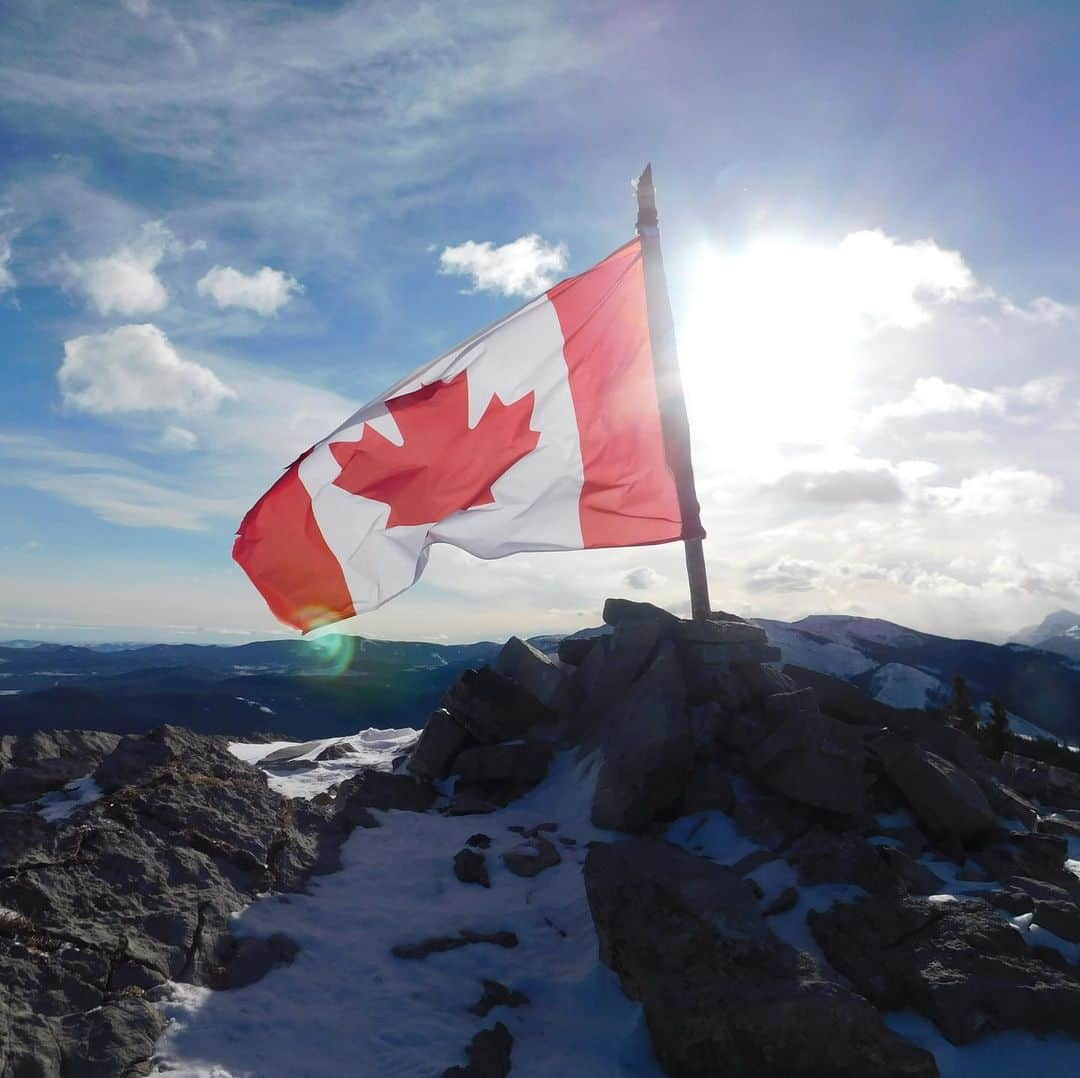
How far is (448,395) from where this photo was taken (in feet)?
47.5

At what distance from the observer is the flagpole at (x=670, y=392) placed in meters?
14.5

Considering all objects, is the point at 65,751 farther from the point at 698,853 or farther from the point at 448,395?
the point at 698,853

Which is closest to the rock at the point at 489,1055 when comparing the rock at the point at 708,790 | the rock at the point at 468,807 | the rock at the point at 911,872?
the rock at the point at 708,790

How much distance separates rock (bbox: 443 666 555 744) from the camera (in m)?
18.9

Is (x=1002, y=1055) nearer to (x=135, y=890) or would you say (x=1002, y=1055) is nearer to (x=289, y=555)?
(x=135, y=890)

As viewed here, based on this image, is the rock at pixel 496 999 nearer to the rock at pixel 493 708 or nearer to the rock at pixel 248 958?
the rock at pixel 248 958

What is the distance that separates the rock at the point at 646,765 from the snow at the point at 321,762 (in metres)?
6.99

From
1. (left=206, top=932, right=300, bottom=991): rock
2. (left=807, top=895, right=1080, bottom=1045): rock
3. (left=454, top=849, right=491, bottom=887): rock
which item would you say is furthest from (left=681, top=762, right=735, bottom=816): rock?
(left=206, top=932, right=300, bottom=991): rock

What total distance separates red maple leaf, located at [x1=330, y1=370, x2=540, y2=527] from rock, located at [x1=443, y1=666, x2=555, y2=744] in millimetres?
6346

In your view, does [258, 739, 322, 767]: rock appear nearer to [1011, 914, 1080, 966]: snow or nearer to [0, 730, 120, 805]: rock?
[0, 730, 120, 805]: rock

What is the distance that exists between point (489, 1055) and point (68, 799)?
905 centimetres

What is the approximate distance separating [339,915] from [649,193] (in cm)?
1466

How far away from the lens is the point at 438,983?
10.2 m

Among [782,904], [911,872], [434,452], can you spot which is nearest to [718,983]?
[782,904]
